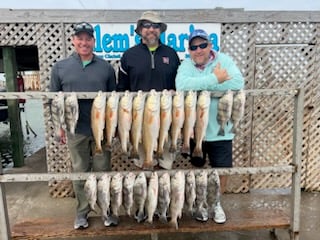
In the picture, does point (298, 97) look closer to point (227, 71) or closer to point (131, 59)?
point (227, 71)

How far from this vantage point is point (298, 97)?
2.87 metres

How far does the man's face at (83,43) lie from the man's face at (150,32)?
46 centimetres

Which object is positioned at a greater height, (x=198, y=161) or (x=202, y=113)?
(x=202, y=113)

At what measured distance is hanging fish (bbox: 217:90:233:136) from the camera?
8.68ft

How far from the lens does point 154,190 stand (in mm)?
2740

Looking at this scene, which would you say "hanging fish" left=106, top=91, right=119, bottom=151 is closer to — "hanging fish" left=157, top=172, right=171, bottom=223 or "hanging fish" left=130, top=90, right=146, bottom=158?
"hanging fish" left=130, top=90, right=146, bottom=158

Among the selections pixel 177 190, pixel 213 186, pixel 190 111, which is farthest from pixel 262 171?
pixel 190 111

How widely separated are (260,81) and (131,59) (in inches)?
80.6

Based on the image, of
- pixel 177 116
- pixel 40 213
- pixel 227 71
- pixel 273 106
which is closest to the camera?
pixel 177 116

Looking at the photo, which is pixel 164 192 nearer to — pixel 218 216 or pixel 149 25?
pixel 218 216

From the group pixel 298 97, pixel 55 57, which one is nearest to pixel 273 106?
pixel 298 97

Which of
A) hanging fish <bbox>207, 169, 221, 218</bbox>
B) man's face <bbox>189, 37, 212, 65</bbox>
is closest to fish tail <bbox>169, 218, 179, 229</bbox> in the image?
hanging fish <bbox>207, 169, 221, 218</bbox>

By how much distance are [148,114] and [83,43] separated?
91 centimetres

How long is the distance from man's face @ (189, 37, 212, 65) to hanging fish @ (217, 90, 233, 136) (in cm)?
43
